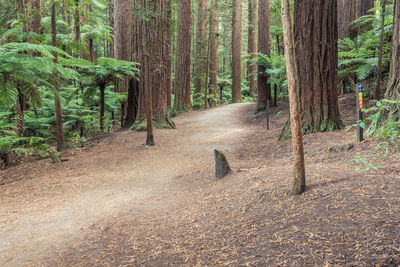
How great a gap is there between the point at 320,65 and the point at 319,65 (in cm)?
2

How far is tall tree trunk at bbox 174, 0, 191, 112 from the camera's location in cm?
Result: 1630

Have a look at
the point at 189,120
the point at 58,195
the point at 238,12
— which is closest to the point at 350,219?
the point at 58,195

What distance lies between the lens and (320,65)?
23.7 feet

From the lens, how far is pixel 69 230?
409 cm

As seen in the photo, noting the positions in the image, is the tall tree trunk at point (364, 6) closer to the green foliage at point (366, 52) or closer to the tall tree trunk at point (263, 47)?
the green foliage at point (366, 52)

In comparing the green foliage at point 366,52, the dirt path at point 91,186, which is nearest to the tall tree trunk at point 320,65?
the green foliage at point 366,52

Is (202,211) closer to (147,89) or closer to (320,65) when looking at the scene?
(320,65)

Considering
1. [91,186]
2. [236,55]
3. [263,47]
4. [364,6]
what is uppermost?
[236,55]

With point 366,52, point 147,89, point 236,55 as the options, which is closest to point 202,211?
point 147,89

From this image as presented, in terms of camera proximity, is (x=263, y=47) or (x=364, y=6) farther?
(x=263, y=47)

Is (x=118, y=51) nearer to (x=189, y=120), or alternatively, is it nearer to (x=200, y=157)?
(x=189, y=120)

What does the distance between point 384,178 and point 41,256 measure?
12.9ft

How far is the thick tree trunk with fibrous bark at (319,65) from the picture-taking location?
7.20 metres

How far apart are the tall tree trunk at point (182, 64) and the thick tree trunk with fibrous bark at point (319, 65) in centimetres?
983
